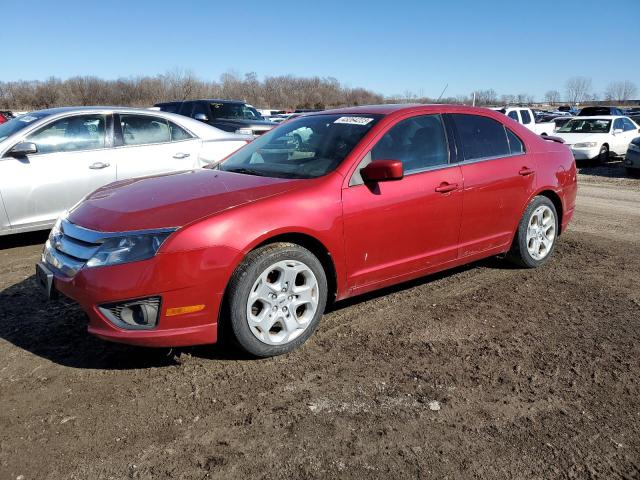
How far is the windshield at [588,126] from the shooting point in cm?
1666

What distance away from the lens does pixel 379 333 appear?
3.81 metres

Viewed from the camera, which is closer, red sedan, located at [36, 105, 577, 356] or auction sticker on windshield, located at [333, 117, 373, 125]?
red sedan, located at [36, 105, 577, 356]

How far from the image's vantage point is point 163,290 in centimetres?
305

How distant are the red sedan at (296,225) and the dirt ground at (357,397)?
30 cm

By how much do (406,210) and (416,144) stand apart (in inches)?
24.1

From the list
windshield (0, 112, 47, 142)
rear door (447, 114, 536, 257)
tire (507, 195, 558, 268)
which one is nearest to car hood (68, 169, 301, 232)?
rear door (447, 114, 536, 257)

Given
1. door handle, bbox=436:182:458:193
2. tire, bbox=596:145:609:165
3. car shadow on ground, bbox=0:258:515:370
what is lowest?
car shadow on ground, bbox=0:258:515:370

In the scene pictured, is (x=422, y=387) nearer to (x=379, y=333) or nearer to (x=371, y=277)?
(x=379, y=333)

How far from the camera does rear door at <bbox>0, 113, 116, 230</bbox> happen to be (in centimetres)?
575

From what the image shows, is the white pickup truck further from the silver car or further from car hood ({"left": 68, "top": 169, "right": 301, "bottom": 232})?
car hood ({"left": 68, "top": 169, "right": 301, "bottom": 232})

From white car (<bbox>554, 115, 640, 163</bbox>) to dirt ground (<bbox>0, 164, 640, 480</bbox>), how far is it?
12916mm

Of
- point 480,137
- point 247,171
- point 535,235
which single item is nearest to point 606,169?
point 535,235

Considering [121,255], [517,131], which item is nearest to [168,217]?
[121,255]

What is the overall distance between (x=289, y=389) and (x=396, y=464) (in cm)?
85
